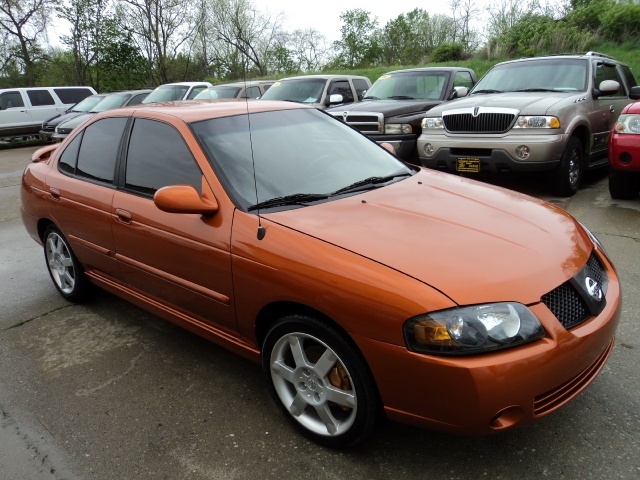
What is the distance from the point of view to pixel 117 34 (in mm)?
28125

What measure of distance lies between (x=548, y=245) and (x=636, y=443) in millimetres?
946

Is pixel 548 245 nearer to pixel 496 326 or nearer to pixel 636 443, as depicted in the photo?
pixel 496 326

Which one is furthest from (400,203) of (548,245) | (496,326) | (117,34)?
(117,34)

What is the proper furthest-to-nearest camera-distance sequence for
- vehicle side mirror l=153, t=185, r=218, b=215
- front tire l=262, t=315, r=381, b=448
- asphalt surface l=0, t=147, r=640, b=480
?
vehicle side mirror l=153, t=185, r=218, b=215
asphalt surface l=0, t=147, r=640, b=480
front tire l=262, t=315, r=381, b=448

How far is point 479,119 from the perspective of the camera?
6.54 m

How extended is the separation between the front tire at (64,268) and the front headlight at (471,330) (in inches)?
118

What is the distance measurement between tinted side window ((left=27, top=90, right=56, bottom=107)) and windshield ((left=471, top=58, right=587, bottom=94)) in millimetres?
15745

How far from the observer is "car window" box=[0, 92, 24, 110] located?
17.3 meters

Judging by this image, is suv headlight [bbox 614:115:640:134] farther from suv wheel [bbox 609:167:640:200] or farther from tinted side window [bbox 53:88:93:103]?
tinted side window [bbox 53:88:93:103]

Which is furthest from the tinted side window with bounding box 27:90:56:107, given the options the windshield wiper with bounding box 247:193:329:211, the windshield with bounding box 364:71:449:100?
the windshield wiper with bounding box 247:193:329:211

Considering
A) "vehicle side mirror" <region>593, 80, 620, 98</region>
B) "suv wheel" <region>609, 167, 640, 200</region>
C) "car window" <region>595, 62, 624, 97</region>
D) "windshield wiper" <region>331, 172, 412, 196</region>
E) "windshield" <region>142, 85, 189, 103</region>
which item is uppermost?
"car window" <region>595, 62, 624, 97</region>

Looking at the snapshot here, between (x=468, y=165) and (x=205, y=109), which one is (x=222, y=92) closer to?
(x=468, y=165)

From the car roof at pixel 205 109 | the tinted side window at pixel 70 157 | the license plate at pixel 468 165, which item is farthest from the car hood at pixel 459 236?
the license plate at pixel 468 165

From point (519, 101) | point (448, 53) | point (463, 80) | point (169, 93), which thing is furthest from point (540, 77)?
point (448, 53)
